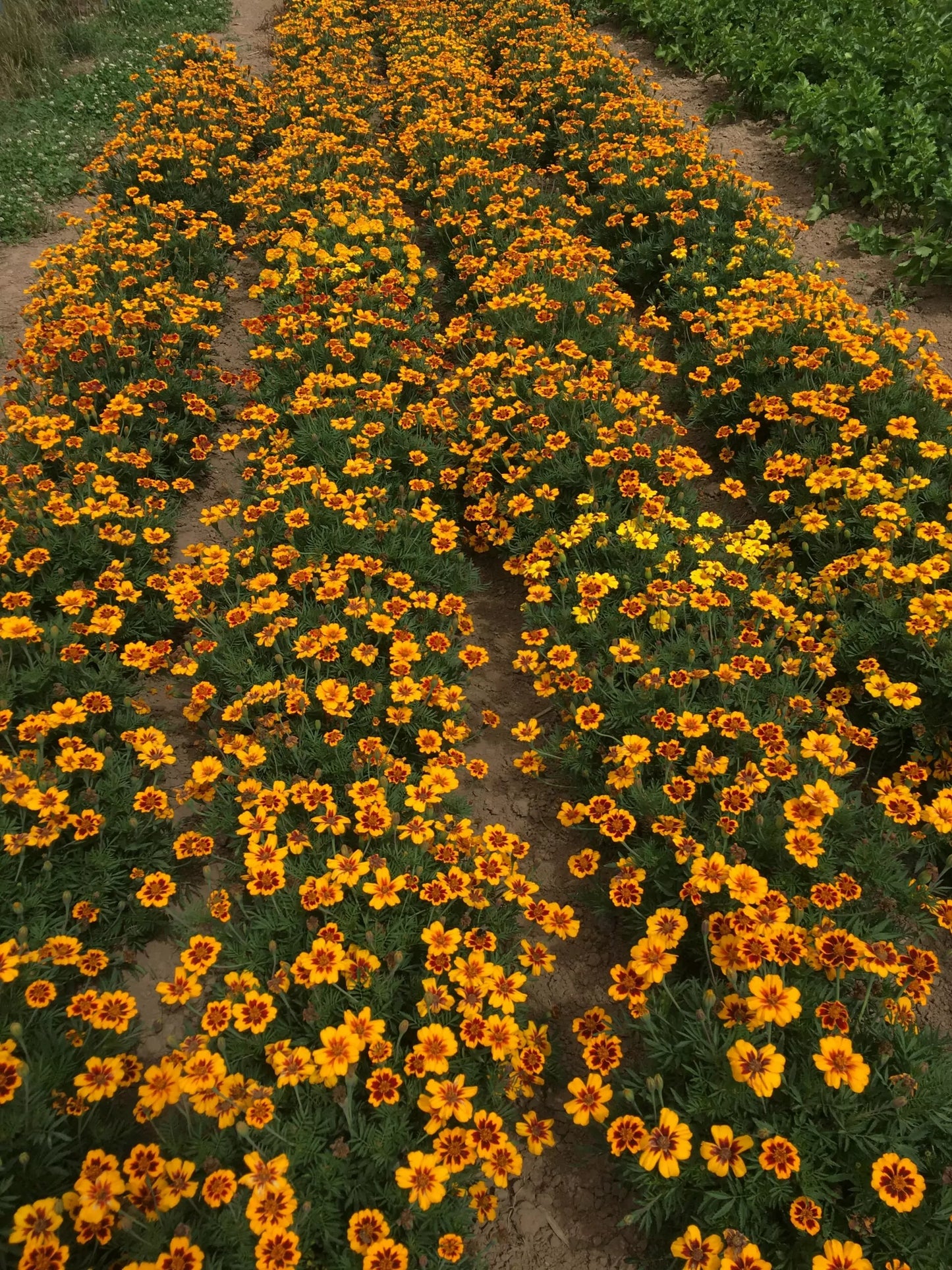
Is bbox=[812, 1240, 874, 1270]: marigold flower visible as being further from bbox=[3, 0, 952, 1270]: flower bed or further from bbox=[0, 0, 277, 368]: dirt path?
bbox=[0, 0, 277, 368]: dirt path

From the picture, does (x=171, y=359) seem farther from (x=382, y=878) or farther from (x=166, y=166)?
(x=382, y=878)

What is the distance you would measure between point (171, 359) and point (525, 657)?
3.86 meters

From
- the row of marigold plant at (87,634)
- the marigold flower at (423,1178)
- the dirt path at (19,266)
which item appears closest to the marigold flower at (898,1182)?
the marigold flower at (423,1178)

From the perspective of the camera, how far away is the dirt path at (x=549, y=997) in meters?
2.86

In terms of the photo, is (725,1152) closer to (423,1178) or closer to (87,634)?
(423,1178)

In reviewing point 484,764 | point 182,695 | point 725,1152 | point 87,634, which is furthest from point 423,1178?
point 87,634

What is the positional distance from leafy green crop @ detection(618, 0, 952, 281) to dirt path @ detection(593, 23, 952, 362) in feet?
0.56

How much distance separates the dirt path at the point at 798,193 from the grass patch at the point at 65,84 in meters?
7.60

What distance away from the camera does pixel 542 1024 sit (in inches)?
133

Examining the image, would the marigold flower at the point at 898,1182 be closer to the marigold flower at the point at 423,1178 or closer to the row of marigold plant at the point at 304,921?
the row of marigold plant at the point at 304,921

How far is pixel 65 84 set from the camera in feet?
40.0

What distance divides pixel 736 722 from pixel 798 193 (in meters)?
7.57

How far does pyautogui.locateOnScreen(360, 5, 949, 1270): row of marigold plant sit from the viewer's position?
251cm

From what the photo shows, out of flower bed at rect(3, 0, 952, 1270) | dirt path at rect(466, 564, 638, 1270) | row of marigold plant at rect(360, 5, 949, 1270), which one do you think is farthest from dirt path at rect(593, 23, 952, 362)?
dirt path at rect(466, 564, 638, 1270)
